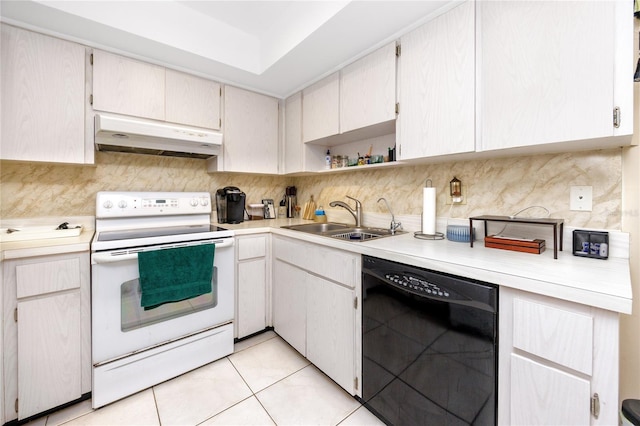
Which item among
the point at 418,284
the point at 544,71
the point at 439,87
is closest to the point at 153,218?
the point at 418,284

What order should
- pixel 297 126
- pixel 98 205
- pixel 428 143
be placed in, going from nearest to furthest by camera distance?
1. pixel 428 143
2. pixel 98 205
3. pixel 297 126

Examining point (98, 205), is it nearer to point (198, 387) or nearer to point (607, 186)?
point (198, 387)

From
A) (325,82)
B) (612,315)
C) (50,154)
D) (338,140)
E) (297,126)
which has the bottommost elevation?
(612,315)

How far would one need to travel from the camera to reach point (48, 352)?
138 centimetres

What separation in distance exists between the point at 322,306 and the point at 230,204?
1.31 meters

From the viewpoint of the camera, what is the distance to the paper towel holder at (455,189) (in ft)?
5.41

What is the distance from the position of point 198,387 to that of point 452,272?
1652mm

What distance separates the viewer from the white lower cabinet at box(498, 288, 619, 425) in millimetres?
748

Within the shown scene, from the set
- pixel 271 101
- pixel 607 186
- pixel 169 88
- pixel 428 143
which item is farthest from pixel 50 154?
pixel 607 186

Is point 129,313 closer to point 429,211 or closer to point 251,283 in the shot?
point 251,283

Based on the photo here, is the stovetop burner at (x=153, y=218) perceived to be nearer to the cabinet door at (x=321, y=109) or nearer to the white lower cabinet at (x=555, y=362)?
the cabinet door at (x=321, y=109)

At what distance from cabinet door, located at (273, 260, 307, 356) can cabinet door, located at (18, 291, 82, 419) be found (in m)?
1.20

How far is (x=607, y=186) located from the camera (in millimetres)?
1180

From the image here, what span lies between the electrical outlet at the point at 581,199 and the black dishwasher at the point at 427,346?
0.74 metres
